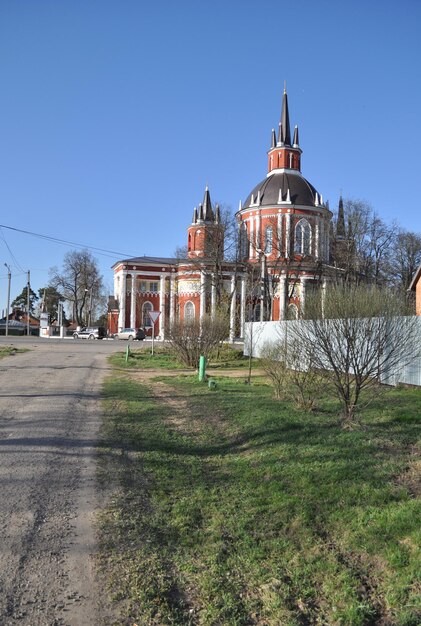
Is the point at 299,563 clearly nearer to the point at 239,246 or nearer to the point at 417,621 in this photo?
the point at 417,621

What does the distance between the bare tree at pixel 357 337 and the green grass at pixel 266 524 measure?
78 cm

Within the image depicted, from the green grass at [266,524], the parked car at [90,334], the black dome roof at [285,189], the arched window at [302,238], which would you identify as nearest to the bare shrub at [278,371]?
the green grass at [266,524]

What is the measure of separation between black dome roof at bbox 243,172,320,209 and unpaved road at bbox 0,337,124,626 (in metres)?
57.8


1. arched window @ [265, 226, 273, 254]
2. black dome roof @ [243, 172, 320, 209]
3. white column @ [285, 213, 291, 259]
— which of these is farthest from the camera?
black dome roof @ [243, 172, 320, 209]

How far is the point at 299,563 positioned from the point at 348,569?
1.34ft

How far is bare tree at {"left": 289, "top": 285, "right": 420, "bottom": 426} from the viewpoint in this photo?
31.7ft

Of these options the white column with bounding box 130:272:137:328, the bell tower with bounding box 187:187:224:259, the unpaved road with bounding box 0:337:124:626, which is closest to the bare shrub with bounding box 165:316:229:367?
the unpaved road with bounding box 0:337:124:626

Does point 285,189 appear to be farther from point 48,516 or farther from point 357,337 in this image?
point 48,516

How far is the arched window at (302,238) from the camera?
62.4m

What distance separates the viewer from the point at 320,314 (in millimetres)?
10523

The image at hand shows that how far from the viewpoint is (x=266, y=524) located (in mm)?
5605

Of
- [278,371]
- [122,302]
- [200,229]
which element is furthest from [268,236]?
[278,371]

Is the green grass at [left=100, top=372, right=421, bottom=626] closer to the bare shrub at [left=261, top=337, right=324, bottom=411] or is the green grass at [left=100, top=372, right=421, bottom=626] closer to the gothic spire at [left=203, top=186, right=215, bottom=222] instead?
the bare shrub at [left=261, top=337, right=324, bottom=411]

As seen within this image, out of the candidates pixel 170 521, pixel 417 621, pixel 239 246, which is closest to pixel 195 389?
pixel 170 521
